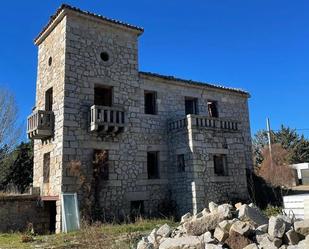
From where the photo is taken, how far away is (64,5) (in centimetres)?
1508

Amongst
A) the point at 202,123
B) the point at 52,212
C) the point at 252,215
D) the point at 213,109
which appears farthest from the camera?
the point at 213,109

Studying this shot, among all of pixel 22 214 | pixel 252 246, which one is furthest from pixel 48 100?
pixel 252 246

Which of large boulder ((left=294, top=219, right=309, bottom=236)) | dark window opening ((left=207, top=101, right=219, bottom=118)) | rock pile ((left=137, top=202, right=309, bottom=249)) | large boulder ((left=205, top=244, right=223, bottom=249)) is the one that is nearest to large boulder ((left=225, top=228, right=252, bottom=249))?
rock pile ((left=137, top=202, right=309, bottom=249))

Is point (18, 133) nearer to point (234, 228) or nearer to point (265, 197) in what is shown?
point (265, 197)

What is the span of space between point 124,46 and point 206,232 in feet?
39.0

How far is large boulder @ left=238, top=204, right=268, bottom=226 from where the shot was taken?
6859mm

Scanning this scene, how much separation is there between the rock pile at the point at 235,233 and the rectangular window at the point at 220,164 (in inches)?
384

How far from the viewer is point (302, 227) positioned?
6.11 metres

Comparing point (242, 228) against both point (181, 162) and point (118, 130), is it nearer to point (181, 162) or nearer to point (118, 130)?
point (118, 130)

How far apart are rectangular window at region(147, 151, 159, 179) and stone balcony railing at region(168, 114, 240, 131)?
1.51 m

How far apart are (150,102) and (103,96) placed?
8.19 ft

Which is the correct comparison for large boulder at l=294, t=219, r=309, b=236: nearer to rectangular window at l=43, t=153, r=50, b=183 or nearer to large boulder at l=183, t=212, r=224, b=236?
large boulder at l=183, t=212, r=224, b=236

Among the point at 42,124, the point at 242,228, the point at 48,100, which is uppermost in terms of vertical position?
the point at 48,100

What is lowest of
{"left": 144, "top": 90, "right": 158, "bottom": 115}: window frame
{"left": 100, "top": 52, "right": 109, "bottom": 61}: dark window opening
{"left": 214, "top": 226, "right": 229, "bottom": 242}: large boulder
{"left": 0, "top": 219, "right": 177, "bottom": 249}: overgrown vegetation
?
{"left": 0, "top": 219, "right": 177, "bottom": 249}: overgrown vegetation
